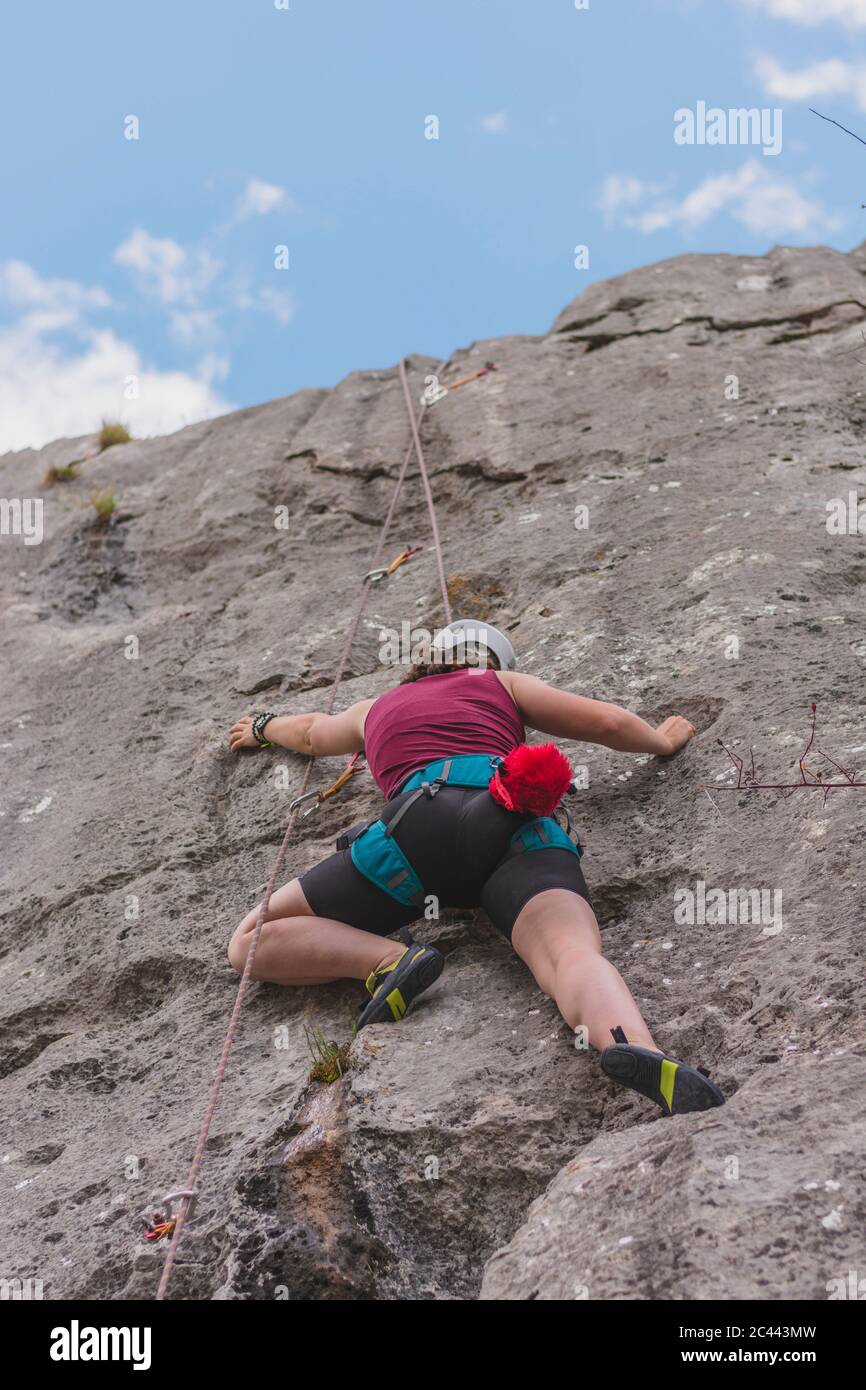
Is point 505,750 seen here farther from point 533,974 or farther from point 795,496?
point 795,496

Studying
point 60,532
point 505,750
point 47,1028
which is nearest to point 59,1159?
point 47,1028

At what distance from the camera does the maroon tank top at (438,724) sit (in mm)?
3980

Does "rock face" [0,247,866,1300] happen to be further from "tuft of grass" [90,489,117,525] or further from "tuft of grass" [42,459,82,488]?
"tuft of grass" [42,459,82,488]

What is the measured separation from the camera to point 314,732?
482 centimetres

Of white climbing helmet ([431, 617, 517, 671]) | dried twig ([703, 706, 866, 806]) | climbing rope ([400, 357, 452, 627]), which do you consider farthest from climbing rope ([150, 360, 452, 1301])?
dried twig ([703, 706, 866, 806])

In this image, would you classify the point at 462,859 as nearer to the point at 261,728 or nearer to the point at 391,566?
the point at 261,728

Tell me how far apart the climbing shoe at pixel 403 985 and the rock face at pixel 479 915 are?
66 millimetres

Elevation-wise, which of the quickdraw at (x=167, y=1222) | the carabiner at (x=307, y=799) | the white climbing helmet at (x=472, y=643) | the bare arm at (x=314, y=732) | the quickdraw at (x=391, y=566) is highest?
the quickdraw at (x=391, y=566)

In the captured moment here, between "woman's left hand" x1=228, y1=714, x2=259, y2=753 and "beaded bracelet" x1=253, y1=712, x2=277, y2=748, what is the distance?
0.03 m

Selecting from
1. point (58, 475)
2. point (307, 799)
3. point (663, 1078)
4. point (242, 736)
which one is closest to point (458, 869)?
point (663, 1078)

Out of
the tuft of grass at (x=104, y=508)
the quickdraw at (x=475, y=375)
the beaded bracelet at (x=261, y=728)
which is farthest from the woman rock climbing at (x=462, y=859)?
the tuft of grass at (x=104, y=508)

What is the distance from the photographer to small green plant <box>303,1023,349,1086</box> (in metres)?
3.46

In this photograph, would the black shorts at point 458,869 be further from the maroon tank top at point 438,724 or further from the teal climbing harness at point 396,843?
the maroon tank top at point 438,724

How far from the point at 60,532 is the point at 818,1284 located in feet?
25.1
